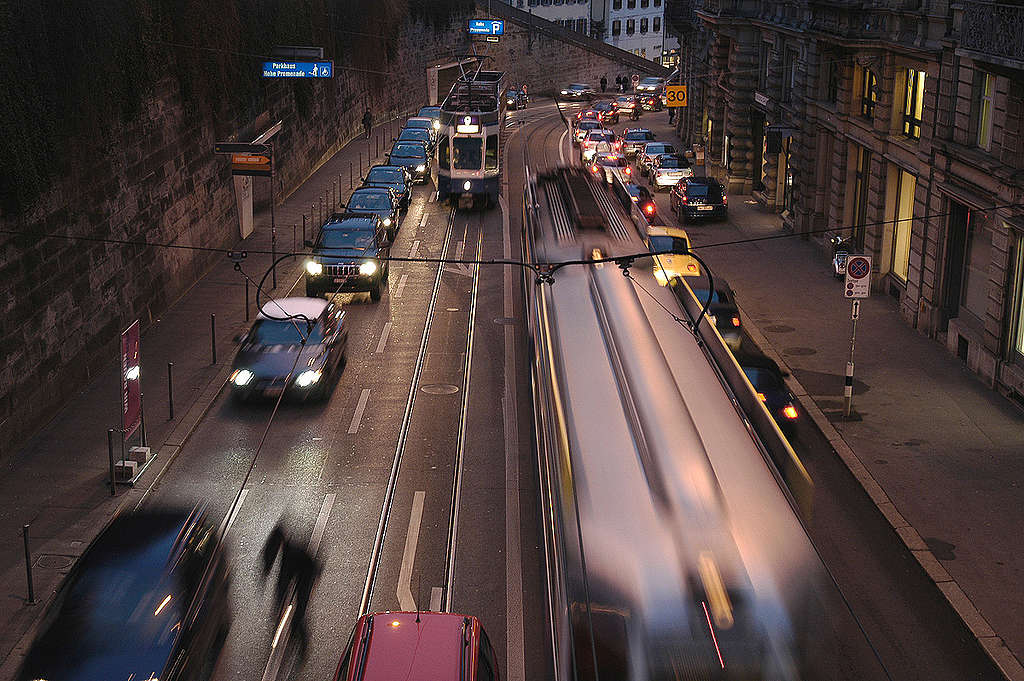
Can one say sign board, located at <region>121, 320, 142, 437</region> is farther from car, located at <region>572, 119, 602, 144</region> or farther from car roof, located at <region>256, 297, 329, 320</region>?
car, located at <region>572, 119, 602, 144</region>

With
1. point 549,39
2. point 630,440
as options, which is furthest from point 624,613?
point 549,39

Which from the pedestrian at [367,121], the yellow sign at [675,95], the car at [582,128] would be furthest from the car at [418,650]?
the pedestrian at [367,121]

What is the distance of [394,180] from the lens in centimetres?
4759

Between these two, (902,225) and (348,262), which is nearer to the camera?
(348,262)

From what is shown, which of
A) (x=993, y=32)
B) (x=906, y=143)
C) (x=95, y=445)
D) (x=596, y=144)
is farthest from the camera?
(x=596, y=144)

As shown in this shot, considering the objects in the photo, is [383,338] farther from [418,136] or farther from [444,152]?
[418,136]

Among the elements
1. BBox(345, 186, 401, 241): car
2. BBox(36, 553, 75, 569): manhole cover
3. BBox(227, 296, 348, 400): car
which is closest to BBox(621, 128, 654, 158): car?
BBox(345, 186, 401, 241): car

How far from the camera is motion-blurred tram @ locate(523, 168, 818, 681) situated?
35.1ft

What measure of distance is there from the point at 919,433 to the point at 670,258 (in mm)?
7730

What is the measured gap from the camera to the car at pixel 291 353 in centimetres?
2405

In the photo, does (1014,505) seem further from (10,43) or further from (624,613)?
(10,43)

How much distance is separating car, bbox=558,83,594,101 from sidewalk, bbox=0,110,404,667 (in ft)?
231

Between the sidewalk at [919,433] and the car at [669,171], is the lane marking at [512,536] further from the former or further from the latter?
the car at [669,171]

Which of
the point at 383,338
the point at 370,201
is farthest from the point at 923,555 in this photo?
the point at 370,201
